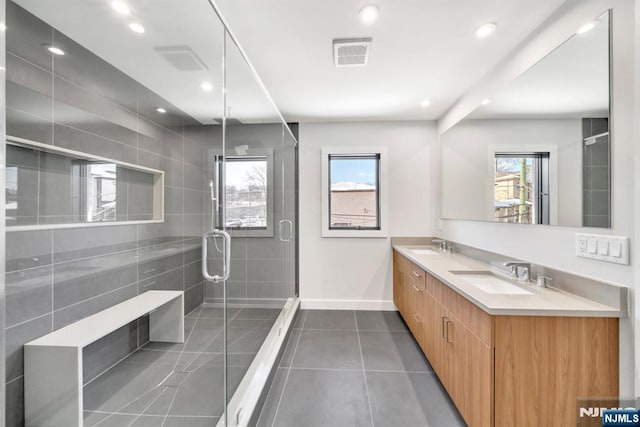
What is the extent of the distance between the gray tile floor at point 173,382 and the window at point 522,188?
2102 millimetres

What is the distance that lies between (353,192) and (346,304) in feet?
4.89

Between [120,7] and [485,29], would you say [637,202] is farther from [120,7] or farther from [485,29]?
[120,7]

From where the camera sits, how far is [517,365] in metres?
1.27

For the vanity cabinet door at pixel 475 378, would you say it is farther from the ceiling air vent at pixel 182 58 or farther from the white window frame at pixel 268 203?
the ceiling air vent at pixel 182 58

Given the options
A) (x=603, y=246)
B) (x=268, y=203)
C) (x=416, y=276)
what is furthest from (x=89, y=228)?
(x=603, y=246)

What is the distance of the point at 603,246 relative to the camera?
1.30 meters

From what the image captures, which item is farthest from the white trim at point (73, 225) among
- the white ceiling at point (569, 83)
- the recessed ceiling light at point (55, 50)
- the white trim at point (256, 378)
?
the white ceiling at point (569, 83)

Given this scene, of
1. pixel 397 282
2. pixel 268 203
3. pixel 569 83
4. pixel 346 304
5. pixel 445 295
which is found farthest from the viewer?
pixel 346 304

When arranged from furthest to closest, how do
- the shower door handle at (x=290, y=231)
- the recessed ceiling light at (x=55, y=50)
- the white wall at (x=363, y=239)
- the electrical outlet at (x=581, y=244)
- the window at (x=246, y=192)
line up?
the white wall at (x=363, y=239)
the shower door handle at (x=290, y=231)
the window at (x=246, y=192)
the electrical outlet at (x=581, y=244)
the recessed ceiling light at (x=55, y=50)

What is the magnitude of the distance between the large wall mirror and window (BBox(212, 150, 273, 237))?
1.94m

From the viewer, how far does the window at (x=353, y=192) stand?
3.56m

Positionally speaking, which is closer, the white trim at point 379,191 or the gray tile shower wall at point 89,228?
the gray tile shower wall at point 89,228

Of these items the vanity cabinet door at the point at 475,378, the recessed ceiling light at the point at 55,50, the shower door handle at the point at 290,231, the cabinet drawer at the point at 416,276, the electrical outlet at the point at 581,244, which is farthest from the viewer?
the shower door handle at the point at 290,231

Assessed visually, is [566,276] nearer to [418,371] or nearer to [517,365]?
[517,365]
